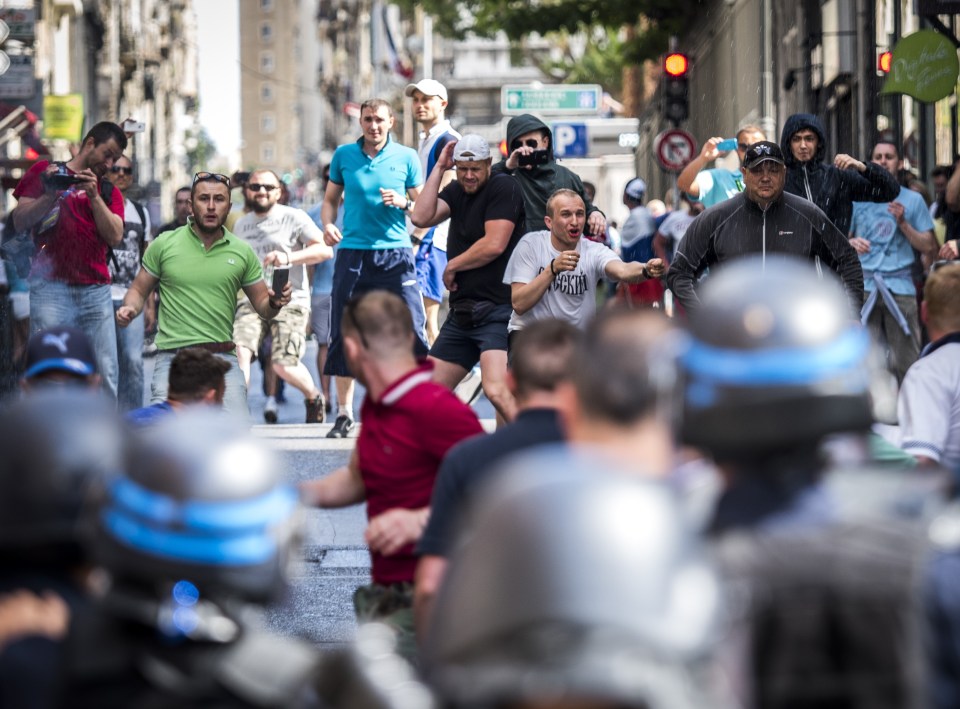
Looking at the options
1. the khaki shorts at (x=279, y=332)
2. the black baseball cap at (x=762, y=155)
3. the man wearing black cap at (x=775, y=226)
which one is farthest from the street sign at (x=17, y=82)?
the black baseball cap at (x=762, y=155)

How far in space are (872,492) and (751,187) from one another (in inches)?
230

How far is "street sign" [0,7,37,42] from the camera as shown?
28.3 meters

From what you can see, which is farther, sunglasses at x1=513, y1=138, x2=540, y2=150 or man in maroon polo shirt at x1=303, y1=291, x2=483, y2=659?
sunglasses at x1=513, y1=138, x2=540, y2=150

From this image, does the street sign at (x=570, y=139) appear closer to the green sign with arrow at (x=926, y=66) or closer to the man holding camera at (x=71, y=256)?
the green sign with arrow at (x=926, y=66)

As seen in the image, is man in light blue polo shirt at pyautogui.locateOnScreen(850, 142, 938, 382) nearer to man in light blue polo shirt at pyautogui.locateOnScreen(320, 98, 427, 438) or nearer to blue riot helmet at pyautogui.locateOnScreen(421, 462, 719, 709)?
man in light blue polo shirt at pyautogui.locateOnScreen(320, 98, 427, 438)

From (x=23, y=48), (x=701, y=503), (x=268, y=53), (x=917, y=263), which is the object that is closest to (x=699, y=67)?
(x=23, y=48)

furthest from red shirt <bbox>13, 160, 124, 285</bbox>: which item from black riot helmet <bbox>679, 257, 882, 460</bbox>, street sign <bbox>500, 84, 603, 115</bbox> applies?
street sign <bbox>500, 84, 603, 115</bbox>

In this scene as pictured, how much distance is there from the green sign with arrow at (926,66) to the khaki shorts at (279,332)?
474 cm

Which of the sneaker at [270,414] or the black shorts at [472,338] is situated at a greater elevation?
the black shorts at [472,338]

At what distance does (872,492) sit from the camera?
2922 mm

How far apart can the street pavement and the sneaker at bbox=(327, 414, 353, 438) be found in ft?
0.28

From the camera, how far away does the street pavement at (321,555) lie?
24.1ft

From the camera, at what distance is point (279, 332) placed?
13180 mm

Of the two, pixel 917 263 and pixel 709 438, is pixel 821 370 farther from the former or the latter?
pixel 917 263
